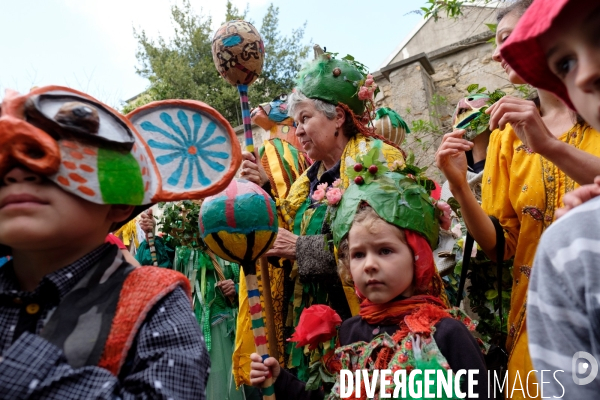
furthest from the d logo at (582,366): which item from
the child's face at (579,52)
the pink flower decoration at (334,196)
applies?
the pink flower decoration at (334,196)

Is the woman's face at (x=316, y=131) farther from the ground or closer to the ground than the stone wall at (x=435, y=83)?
closer to the ground

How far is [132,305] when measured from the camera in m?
1.32

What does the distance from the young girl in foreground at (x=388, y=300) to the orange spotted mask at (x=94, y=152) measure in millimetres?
777

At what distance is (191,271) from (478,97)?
2.80 meters

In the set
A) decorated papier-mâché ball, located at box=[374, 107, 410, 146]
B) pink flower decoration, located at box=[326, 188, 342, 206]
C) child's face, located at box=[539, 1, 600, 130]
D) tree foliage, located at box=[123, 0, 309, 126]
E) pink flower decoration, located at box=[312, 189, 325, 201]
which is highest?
tree foliage, located at box=[123, 0, 309, 126]

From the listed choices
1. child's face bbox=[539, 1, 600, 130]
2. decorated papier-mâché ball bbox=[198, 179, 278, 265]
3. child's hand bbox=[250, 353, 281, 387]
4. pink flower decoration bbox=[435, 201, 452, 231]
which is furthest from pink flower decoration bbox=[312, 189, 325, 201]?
child's face bbox=[539, 1, 600, 130]

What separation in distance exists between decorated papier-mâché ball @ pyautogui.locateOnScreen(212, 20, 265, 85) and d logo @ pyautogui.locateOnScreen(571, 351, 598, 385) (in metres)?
2.26

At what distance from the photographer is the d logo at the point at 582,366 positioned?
103cm

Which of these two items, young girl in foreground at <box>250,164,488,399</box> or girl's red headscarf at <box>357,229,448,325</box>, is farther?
girl's red headscarf at <box>357,229,448,325</box>

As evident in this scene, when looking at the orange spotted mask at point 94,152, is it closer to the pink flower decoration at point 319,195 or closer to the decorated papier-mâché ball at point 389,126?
the pink flower decoration at point 319,195

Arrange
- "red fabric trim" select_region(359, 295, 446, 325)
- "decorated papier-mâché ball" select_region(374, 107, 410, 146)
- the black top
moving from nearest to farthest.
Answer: the black top < "red fabric trim" select_region(359, 295, 446, 325) < "decorated papier-mâché ball" select_region(374, 107, 410, 146)

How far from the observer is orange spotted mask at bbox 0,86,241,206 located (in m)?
1.28

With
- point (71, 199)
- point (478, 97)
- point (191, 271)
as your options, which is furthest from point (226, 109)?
point (71, 199)

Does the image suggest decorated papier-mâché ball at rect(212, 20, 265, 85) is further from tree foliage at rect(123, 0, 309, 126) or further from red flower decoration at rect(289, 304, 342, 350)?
tree foliage at rect(123, 0, 309, 126)
